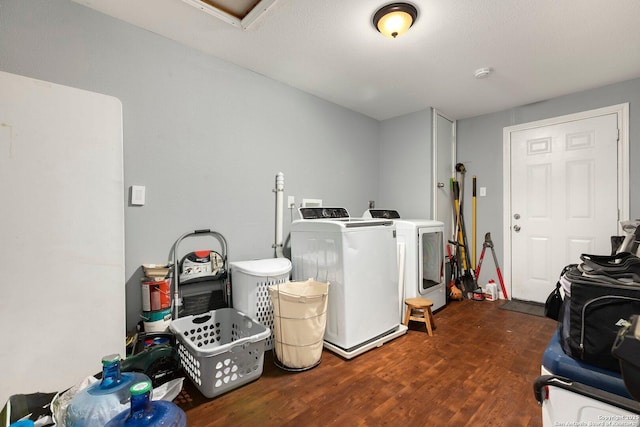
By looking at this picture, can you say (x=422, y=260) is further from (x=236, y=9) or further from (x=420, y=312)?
(x=236, y=9)

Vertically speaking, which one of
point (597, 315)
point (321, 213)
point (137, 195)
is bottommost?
point (597, 315)

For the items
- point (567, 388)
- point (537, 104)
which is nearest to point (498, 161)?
point (537, 104)

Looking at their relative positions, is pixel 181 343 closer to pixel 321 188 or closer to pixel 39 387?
pixel 39 387

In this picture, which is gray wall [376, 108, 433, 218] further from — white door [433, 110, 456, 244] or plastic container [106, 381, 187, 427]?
plastic container [106, 381, 187, 427]

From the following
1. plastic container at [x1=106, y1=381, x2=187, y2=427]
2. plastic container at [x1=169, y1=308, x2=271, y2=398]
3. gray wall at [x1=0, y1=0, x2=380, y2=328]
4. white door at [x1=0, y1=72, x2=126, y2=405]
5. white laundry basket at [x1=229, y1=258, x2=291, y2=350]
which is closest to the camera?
plastic container at [x1=106, y1=381, x2=187, y2=427]

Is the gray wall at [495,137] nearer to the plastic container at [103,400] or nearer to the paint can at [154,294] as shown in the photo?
the paint can at [154,294]

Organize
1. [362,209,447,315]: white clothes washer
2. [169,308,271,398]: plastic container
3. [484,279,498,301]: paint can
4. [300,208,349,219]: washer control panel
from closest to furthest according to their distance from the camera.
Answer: [169,308,271,398]: plastic container, [300,208,349,219]: washer control panel, [362,209,447,315]: white clothes washer, [484,279,498,301]: paint can

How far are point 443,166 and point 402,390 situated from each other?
2826 mm

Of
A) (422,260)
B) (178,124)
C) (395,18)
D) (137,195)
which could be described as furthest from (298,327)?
(395,18)

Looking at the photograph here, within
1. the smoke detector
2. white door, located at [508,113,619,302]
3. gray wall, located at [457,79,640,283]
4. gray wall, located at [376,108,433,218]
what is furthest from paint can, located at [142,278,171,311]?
white door, located at [508,113,619,302]

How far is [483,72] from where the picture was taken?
2568 mm

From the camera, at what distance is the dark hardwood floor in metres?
1.45

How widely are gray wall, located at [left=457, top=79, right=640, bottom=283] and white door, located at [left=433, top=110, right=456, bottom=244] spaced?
213 millimetres

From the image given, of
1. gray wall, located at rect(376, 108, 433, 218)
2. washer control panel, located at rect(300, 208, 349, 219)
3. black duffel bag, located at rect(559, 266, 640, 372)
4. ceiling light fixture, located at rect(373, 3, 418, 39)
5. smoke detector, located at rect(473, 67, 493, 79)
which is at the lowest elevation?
black duffel bag, located at rect(559, 266, 640, 372)
